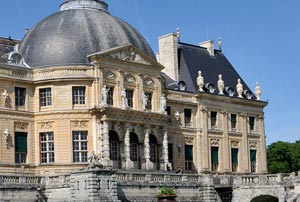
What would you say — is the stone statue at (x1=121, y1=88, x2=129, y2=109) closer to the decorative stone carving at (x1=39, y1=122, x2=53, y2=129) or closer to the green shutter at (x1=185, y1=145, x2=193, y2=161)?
the decorative stone carving at (x1=39, y1=122, x2=53, y2=129)

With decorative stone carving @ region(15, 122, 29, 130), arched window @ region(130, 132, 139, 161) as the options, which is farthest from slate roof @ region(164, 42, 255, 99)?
decorative stone carving @ region(15, 122, 29, 130)

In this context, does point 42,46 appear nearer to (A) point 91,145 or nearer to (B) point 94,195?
(A) point 91,145

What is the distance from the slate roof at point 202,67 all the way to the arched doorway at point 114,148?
10.3m

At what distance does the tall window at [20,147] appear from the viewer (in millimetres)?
49031

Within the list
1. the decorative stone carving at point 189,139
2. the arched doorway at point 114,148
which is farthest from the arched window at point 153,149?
the decorative stone carving at point 189,139

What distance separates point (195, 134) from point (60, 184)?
19.0 m

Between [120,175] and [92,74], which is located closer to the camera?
[120,175]

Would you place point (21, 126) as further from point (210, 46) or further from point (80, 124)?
point (210, 46)

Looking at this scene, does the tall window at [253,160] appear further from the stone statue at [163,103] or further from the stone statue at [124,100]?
the stone statue at [124,100]

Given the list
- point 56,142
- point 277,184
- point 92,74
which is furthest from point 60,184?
point 277,184

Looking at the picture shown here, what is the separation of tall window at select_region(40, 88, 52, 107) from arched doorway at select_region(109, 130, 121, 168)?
4.95m

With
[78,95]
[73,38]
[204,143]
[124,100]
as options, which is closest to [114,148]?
[124,100]

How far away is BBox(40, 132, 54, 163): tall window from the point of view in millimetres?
49719

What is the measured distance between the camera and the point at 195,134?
59.6 meters
